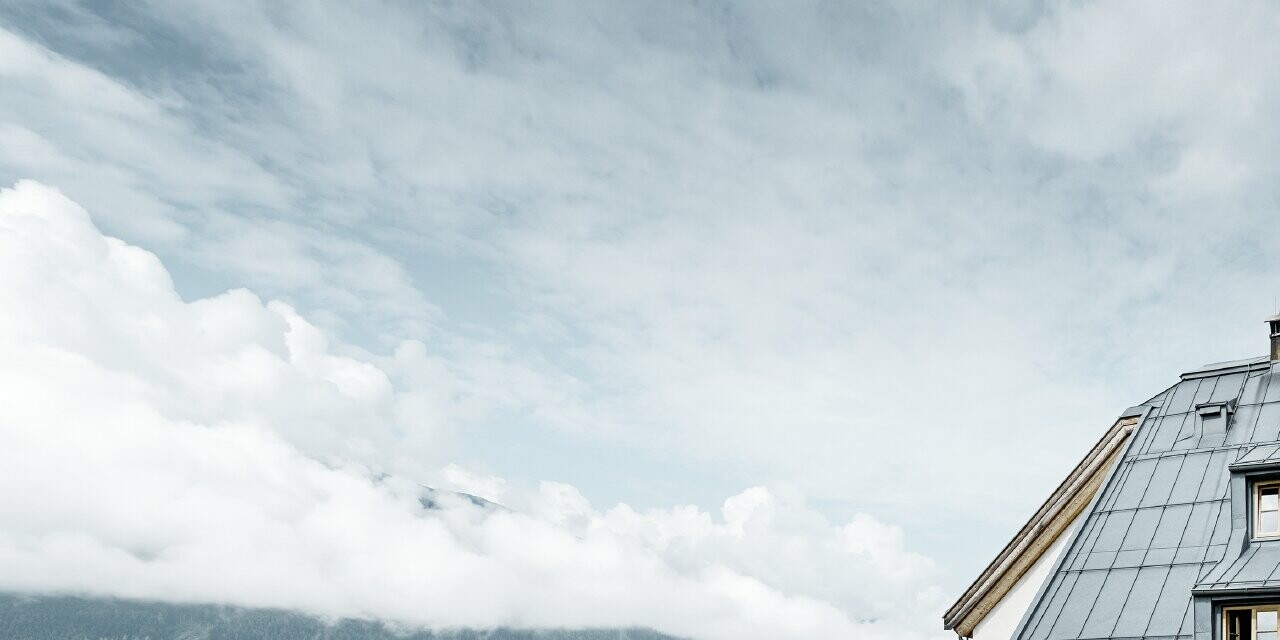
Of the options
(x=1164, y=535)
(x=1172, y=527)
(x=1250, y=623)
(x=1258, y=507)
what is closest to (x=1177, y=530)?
(x=1172, y=527)

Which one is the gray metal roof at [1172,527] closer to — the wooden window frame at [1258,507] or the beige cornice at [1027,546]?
the wooden window frame at [1258,507]

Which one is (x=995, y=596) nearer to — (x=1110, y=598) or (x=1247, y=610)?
(x=1110, y=598)

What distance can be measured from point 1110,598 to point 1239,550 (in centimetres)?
296

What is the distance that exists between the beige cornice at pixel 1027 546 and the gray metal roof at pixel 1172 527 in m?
1.12

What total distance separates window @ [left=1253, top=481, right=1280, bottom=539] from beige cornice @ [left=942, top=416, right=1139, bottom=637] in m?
5.45

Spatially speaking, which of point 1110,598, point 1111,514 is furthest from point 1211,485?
point 1110,598

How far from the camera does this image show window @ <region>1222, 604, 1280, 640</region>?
80.0 ft

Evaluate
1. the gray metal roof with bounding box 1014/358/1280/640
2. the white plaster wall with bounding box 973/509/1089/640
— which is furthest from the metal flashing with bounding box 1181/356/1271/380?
the white plaster wall with bounding box 973/509/1089/640

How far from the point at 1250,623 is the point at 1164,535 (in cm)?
419

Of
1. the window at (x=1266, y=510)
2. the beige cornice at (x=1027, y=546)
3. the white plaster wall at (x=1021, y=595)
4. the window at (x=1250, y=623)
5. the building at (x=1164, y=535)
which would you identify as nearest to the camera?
the window at (x=1250, y=623)

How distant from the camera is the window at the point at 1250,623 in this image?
80.0 ft

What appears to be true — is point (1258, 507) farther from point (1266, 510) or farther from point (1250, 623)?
point (1250, 623)

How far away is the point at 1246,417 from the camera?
31562 mm

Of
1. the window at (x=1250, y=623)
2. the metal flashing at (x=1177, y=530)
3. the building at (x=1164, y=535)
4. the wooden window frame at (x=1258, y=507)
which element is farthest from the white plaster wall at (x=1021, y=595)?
the window at (x=1250, y=623)
